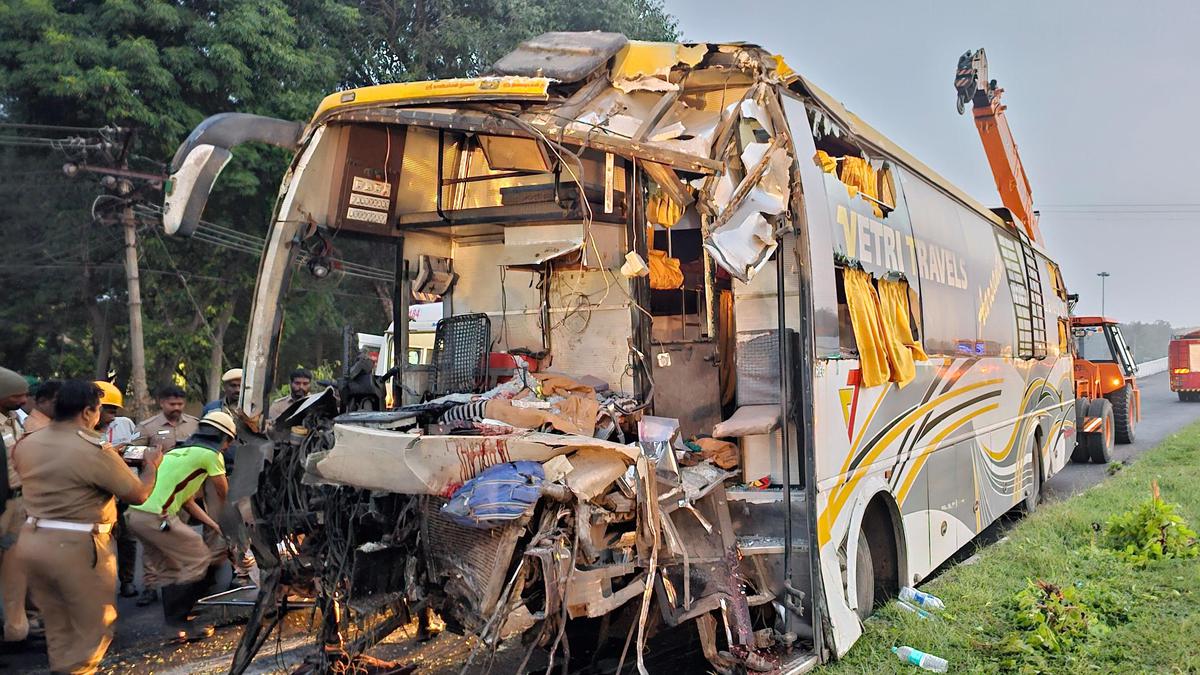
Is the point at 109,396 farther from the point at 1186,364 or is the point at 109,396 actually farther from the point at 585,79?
the point at 1186,364

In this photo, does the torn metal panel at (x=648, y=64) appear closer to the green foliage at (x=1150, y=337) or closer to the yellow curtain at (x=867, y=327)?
the yellow curtain at (x=867, y=327)

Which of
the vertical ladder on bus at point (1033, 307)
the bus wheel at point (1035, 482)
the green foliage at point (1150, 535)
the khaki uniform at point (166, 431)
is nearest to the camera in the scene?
the green foliage at point (1150, 535)

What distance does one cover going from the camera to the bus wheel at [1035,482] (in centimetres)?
1017

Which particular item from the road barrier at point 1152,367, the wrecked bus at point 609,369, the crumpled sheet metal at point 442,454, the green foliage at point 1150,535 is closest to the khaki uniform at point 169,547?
the wrecked bus at point 609,369

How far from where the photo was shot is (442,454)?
3.87 meters

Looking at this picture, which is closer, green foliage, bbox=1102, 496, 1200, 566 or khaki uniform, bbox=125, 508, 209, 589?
khaki uniform, bbox=125, 508, 209, 589

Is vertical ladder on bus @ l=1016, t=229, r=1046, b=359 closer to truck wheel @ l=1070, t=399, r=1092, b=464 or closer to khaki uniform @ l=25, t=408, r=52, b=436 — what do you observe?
truck wheel @ l=1070, t=399, r=1092, b=464

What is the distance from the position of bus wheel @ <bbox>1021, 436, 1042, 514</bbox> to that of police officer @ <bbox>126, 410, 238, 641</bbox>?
8.93m

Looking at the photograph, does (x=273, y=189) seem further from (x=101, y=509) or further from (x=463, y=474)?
(x=463, y=474)

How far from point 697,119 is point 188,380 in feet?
57.9

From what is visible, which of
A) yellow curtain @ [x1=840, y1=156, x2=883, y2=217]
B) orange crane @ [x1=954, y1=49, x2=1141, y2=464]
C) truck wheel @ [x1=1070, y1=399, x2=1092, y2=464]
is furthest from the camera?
truck wheel @ [x1=1070, y1=399, x2=1092, y2=464]

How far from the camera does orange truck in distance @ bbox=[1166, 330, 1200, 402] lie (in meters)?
29.0

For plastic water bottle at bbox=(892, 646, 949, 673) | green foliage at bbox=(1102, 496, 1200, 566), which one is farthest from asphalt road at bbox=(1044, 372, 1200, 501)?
plastic water bottle at bbox=(892, 646, 949, 673)

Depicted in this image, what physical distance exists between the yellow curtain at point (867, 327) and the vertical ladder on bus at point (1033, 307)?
196 inches
